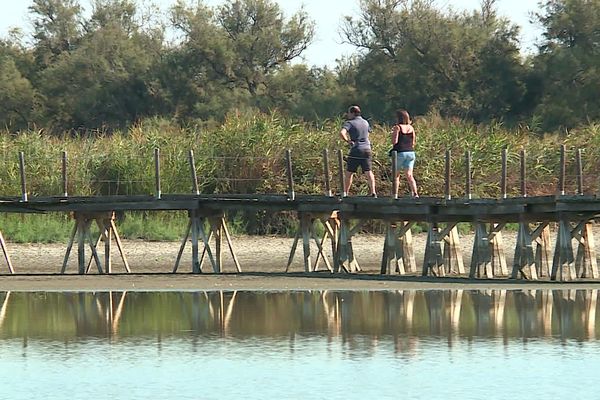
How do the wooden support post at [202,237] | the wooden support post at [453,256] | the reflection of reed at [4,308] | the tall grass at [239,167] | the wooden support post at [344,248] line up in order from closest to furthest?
the reflection of reed at [4,308] → the wooden support post at [453,256] → the wooden support post at [344,248] → the wooden support post at [202,237] → the tall grass at [239,167]

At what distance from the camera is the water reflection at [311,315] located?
Answer: 2109 centimetres

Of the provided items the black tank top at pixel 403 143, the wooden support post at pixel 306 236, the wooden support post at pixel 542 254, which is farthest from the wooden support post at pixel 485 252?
the wooden support post at pixel 306 236

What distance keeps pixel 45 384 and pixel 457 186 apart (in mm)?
19564

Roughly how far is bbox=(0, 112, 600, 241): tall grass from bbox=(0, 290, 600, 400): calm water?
372 inches

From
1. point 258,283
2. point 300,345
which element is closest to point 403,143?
point 258,283

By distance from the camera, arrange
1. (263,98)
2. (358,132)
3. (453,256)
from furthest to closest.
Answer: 1. (263,98)
2. (453,256)
3. (358,132)

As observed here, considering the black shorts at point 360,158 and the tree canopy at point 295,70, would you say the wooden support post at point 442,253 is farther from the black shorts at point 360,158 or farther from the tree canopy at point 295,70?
the tree canopy at point 295,70

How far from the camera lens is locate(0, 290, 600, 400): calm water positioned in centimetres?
1705

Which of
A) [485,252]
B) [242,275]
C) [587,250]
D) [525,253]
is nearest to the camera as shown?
[587,250]

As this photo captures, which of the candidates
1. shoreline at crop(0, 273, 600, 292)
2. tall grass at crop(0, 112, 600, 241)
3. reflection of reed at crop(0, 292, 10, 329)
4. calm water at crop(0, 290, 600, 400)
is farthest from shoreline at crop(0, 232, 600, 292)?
tall grass at crop(0, 112, 600, 241)

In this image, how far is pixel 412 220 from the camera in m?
28.5

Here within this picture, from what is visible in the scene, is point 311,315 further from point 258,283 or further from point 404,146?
point 404,146

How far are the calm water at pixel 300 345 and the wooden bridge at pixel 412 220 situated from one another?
1787 millimetres

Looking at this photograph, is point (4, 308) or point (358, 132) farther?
point (358, 132)
